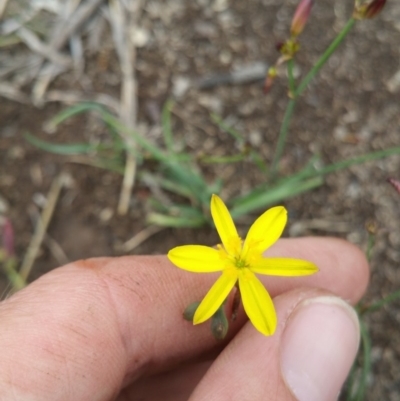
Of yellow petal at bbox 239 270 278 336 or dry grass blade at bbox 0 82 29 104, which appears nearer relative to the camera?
yellow petal at bbox 239 270 278 336

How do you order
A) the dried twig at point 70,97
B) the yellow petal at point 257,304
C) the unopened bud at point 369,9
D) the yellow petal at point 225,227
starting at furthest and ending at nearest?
the dried twig at point 70,97, the unopened bud at point 369,9, the yellow petal at point 225,227, the yellow petal at point 257,304

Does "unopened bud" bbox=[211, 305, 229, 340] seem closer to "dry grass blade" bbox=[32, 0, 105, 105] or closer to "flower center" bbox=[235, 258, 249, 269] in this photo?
"flower center" bbox=[235, 258, 249, 269]

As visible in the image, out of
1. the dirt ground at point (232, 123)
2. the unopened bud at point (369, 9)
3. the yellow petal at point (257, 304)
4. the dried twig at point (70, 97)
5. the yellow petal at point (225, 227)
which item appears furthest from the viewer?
the dried twig at point (70, 97)

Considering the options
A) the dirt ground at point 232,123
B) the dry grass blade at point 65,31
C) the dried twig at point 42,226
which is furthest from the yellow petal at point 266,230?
the dry grass blade at point 65,31

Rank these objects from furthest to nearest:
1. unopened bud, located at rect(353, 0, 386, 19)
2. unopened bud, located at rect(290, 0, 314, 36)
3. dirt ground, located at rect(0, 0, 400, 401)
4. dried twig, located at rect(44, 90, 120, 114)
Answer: dried twig, located at rect(44, 90, 120, 114), dirt ground, located at rect(0, 0, 400, 401), unopened bud, located at rect(290, 0, 314, 36), unopened bud, located at rect(353, 0, 386, 19)

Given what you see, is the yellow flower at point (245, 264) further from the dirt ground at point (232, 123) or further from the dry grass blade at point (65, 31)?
the dry grass blade at point (65, 31)

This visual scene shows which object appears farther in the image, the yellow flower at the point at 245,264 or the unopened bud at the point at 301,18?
the unopened bud at the point at 301,18

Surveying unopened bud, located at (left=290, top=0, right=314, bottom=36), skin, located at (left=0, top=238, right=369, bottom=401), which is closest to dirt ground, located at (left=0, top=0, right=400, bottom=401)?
skin, located at (left=0, top=238, right=369, bottom=401)
